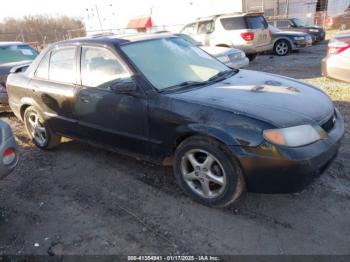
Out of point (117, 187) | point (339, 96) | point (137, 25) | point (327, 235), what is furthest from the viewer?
point (137, 25)

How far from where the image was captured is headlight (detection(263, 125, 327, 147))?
2818 millimetres

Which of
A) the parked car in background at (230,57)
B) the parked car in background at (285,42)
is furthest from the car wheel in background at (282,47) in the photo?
the parked car in background at (230,57)

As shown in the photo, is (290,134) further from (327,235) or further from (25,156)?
(25,156)

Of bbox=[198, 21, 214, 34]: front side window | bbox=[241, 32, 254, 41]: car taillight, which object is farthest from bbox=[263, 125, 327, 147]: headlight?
bbox=[198, 21, 214, 34]: front side window

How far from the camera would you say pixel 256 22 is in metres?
12.0

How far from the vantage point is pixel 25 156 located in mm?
5020

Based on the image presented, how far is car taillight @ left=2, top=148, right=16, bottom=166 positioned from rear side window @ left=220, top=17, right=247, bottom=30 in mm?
9830

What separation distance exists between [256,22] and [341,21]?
539 inches

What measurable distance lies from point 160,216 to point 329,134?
1740 mm

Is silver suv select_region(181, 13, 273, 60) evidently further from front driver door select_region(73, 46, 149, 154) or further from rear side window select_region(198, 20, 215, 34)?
front driver door select_region(73, 46, 149, 154)

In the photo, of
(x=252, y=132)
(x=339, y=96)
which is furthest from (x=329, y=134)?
(x=339, y=96)

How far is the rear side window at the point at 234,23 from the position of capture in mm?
11773

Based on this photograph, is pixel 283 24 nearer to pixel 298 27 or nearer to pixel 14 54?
pixel 298 27

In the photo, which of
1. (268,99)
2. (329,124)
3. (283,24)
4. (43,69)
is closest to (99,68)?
(43,69)
